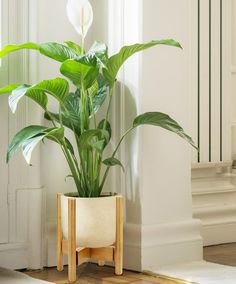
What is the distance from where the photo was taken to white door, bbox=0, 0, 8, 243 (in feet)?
10.4

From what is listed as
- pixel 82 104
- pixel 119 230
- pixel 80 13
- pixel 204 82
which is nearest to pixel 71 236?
pixel 119 230

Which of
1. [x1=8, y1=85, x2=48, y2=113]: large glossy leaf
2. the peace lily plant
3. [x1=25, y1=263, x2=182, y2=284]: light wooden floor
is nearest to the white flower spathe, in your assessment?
the peace lily plant

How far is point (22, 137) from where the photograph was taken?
9.42 feet

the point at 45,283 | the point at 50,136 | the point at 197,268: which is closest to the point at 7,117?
the point at 50,136

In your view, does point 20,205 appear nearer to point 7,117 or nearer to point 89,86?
point 7,117

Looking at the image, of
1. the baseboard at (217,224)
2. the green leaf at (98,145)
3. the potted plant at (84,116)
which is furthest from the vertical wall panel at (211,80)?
the green leaf at (98,145)

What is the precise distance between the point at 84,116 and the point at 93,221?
47cm

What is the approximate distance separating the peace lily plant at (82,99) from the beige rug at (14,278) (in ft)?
1.44

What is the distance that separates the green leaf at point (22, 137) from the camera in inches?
111

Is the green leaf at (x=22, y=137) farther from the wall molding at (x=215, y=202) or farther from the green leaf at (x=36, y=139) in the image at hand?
the wall molding at (x=215, y=202)

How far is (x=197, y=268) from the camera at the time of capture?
125 inches

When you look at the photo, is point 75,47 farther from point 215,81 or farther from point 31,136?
point 215,81

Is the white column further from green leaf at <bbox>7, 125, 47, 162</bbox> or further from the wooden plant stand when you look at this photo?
green leaf at <bbox>7, 125, 47, 162</bbox>

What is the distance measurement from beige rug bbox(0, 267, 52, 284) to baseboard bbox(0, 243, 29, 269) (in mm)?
147
